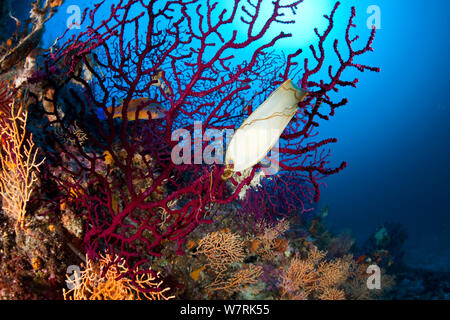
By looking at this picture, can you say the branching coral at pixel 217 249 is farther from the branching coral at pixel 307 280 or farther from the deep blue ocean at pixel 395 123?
the deep blue ocean at pixel 395 123

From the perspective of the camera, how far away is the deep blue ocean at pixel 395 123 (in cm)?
5269

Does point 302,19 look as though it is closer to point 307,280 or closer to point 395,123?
point 395,123

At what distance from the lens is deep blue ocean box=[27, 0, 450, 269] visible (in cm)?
5269

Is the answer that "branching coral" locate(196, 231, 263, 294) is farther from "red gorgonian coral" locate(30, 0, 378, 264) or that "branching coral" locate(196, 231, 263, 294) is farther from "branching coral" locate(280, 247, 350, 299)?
"branching coral" locate(280, 247, 350, 299)

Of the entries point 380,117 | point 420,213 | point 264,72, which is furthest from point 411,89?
point 264,72

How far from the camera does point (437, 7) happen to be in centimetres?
5438

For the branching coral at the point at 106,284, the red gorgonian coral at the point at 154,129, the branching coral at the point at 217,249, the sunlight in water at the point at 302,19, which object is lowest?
the branching coral at the point at 217,249

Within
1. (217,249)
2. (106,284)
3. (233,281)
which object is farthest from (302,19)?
(106,284)

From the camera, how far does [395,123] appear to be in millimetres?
87062

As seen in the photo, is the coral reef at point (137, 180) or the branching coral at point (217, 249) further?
the branching coral at point (217, 249)

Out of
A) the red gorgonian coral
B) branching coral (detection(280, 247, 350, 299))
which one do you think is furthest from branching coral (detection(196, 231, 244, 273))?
branching coral (detection(280, 247, 350, 299))

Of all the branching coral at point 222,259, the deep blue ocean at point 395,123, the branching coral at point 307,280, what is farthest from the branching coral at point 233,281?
the deep blue ocean at point 395,123
